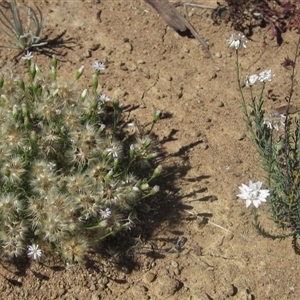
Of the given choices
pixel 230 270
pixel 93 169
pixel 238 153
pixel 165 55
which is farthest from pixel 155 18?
pixel 230 270

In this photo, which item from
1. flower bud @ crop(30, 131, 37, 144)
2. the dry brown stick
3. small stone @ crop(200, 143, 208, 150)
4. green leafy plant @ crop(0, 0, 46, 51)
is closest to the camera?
flower bud @ crop(30, 131, 37, 144)

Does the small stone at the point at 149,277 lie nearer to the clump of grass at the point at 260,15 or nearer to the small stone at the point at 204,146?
the small stone at the point at 204,146

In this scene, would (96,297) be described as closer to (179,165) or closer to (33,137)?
(33,137)

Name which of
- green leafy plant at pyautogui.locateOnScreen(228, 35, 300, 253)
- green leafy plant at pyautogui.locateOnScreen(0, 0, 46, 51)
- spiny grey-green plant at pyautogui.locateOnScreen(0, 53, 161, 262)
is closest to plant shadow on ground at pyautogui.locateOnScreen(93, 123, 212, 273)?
spiny grey-green plant at pyautogui.locateOnScreen(0, 53, 161, 262)

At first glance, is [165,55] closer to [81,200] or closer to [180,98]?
[180,98]

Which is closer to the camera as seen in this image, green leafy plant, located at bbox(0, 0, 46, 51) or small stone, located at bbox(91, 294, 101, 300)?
small stone, located at bbox(91, 294, 101, 300)

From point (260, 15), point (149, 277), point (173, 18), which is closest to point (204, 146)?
point (149, 277)

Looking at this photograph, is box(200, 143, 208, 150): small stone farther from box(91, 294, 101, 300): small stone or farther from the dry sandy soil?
box(91, 294, 101, 300): small stone
